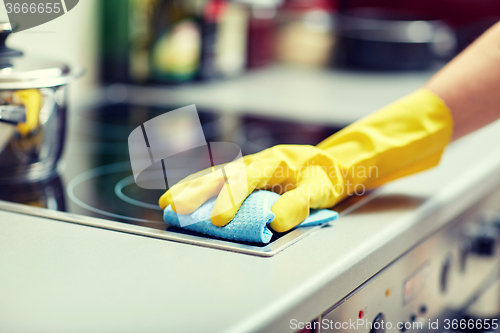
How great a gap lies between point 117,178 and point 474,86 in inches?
17.5

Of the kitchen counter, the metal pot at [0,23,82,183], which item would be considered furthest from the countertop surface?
the metal pot at [0,23,82,183]

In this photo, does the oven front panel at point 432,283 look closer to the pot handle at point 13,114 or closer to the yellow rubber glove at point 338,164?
the yellow rubber glove at point 338,164

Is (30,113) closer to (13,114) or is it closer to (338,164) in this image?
(13,114)

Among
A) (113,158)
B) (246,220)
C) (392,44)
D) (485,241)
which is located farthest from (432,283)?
(392,44)

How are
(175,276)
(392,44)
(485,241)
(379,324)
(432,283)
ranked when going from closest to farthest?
(175,276)
(379,324)
(432,283)
(485,241)
(392,44)

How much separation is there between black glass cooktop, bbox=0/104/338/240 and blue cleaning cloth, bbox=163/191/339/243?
4 cm

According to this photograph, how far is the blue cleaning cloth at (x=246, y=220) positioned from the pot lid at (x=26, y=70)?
0.22 meters

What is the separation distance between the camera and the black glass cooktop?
1.96 feet

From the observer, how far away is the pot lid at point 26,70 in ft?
1.98

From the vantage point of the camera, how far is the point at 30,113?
0.63 m

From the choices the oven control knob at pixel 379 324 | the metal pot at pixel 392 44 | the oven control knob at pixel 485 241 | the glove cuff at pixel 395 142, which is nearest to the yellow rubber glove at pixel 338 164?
the glove cuff at pixel 395 142

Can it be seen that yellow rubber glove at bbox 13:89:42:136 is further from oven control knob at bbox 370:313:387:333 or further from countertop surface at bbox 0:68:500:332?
oven control knob at bbox 370:313:387:333

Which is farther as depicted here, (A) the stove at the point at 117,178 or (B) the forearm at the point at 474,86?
(B) the forearm at the point at 474,86

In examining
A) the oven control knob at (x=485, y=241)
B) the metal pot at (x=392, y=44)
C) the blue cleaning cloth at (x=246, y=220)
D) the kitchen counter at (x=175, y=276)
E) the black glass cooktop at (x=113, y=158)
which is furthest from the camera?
the metal pot at (x=392, y=44)
